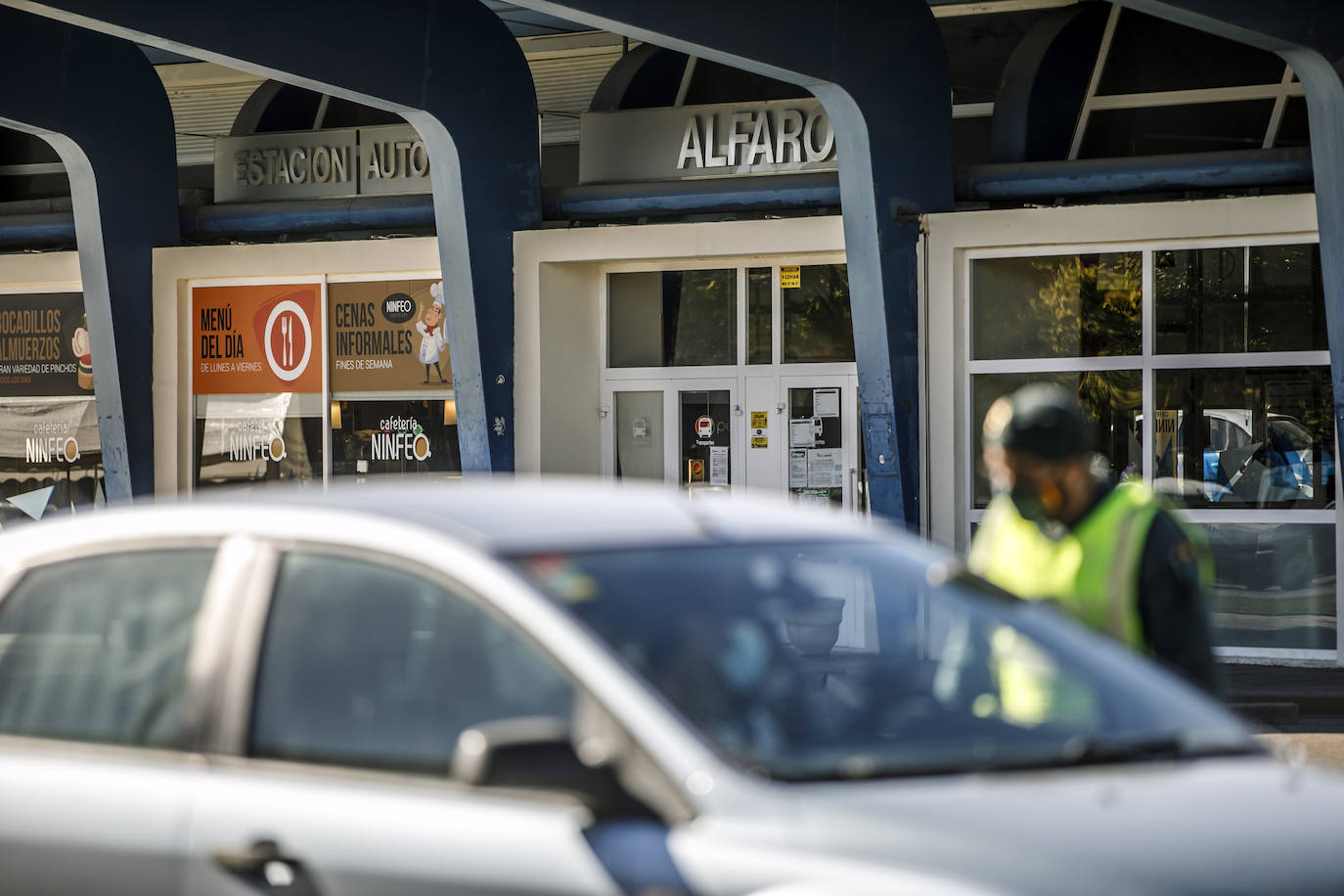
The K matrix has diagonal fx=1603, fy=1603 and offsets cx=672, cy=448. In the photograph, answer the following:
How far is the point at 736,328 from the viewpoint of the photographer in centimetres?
1523

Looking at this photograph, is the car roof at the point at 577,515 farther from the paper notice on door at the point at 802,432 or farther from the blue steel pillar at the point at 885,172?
the paper notice on door at the point at 802,432

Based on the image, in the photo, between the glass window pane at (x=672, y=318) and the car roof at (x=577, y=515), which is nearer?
the car roof at (x=577, y=515)

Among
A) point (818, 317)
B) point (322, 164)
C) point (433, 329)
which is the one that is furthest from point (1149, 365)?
point (322, 164)

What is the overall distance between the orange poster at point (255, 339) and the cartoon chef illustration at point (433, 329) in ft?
3.72

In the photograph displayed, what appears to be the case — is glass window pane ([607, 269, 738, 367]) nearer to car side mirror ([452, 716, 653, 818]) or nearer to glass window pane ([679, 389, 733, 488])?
glass window pane ([679, 389, 733, 488])

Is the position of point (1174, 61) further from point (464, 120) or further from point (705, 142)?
point (464, 120)

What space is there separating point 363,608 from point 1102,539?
1784 mm

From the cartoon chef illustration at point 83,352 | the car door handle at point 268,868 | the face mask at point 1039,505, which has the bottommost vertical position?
the car door handle at point 268,868

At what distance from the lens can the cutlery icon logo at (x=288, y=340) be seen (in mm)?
16078

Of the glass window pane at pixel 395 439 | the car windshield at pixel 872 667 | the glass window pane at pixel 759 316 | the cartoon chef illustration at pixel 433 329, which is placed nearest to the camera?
the car windshield at pixel 872 667

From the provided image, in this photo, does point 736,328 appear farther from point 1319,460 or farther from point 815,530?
point 815,530

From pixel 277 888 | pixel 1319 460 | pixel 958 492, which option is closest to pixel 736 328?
pixel 958 492

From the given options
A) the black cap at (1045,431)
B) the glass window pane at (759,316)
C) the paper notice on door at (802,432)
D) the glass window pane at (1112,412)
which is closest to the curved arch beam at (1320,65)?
the glass window pane at (1112,412)

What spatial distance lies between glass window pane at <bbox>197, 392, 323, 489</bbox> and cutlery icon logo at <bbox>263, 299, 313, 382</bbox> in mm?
261
